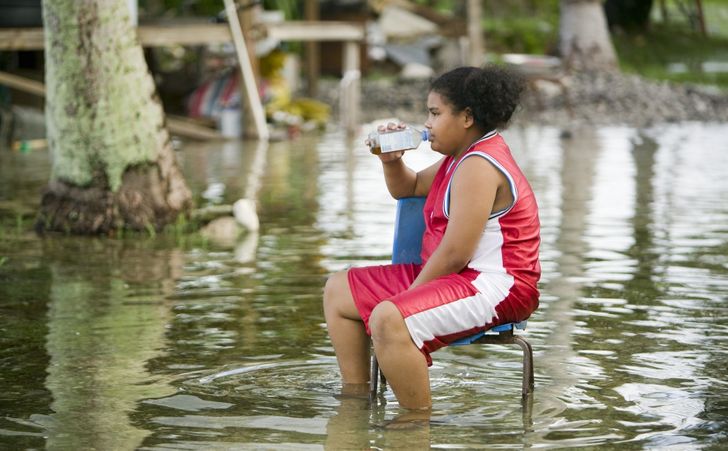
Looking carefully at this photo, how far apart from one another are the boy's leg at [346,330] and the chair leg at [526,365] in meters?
0.60

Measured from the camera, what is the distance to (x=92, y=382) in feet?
17.7

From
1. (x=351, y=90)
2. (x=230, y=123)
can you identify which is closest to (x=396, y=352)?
(x=230, y=123)

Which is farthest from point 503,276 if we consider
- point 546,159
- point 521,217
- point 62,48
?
point 546,159

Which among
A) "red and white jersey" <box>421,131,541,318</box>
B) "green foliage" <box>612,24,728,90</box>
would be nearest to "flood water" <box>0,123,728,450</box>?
"red and white jersey" <box>421,131,541,318</box>

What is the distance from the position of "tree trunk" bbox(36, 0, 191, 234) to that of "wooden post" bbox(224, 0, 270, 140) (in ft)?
23.9

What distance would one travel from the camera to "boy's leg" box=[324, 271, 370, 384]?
5082mm

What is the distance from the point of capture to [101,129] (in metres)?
9.27

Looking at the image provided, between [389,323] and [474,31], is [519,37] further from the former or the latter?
[389,323]

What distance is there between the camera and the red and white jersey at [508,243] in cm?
483

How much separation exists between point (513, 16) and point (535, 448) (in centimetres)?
3590

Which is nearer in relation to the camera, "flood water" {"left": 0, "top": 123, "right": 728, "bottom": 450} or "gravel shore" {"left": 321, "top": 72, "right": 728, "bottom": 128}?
"flood water" {"left": 0, "top": 123, "right": 728, "bottom": 450}

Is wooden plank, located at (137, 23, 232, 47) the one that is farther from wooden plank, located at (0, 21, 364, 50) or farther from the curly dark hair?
the curly dark hair

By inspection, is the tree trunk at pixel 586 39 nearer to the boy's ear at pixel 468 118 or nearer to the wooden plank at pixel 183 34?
the wooden plank at pixel 183 34

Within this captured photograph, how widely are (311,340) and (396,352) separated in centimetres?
164
